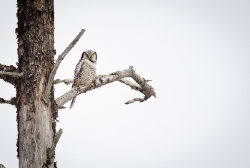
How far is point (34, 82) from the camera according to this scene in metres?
3.64

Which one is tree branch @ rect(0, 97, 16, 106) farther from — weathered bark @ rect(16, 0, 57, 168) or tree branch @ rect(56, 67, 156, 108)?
tree branch @ rect(56, 67, 156, 108)

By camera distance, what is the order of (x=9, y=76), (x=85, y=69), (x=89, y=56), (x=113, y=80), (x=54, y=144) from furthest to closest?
(x=89, y=56) → (x=85, y=69) → (x=113, y=80) → (x=9, y=76) → (x=54, y=144)

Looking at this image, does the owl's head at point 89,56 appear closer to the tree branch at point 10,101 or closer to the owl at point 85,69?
the owl at point 85,69

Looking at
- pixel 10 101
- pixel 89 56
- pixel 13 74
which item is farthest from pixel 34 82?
pixel 89 56

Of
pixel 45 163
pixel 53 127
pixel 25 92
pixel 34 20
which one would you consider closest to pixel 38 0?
pixel 34 20

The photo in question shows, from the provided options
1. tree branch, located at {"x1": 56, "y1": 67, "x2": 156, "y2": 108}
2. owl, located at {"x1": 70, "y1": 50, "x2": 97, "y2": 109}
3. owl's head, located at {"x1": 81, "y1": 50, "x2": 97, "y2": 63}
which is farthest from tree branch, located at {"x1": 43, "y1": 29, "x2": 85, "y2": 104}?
owl's head, located at {"x1": 81, "y1": 50, "x2": 97, "y2": 63}

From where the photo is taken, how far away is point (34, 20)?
371 centimetres

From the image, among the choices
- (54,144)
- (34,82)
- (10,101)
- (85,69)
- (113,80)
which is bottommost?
(54,144)

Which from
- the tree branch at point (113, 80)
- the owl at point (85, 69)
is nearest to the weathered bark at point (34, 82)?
the tree branch at point (113, 80)

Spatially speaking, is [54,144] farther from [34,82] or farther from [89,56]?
[89,56]

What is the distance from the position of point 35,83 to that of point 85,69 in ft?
10.4

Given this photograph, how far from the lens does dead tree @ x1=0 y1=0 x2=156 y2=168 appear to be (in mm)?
3553

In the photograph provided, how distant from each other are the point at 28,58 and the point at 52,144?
Answer: 727mm

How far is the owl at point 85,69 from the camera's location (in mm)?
6495
